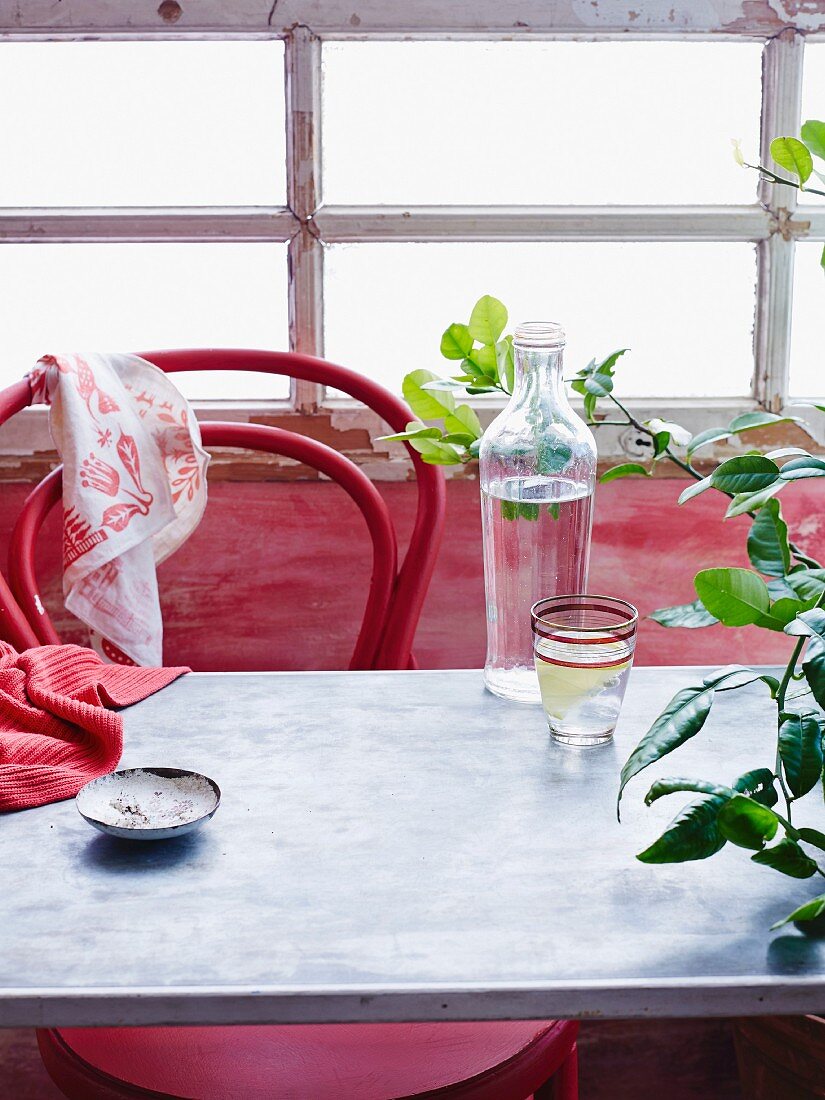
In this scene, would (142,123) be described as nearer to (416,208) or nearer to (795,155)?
(416,208)

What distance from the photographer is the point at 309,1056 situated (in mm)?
995

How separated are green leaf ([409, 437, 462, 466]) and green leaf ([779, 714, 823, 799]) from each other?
0.50 m

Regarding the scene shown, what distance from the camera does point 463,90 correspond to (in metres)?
1.70

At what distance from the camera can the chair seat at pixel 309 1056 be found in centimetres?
95

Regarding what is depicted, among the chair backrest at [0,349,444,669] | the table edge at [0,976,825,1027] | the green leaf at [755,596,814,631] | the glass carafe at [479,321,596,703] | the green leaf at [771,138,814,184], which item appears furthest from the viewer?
the chair backrest at [0,349,444,669]

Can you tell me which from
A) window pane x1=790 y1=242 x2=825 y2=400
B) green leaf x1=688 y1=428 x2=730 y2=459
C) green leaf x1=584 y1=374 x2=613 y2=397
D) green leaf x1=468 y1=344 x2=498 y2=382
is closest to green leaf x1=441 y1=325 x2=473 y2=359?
green leaf x1=468 y1=344 x2=498 y2=382

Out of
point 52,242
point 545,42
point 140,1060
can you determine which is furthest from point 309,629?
point 545,42

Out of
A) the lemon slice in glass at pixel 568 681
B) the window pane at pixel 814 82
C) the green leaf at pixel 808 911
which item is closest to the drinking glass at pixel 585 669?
the lemon slice in glass at pixel 568 681

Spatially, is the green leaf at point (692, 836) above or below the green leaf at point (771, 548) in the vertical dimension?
below

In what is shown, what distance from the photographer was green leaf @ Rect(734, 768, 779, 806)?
0.68 metres

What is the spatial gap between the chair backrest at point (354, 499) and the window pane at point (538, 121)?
38 centimetres

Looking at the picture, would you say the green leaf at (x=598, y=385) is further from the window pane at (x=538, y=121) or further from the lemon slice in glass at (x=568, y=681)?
the window pane at (x=538, y=121)

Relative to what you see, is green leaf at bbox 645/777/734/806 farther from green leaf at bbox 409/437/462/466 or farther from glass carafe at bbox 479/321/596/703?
green leaf at bbox 409/437/462/466

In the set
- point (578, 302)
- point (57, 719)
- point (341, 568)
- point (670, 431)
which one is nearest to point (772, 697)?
point (670, 431)
